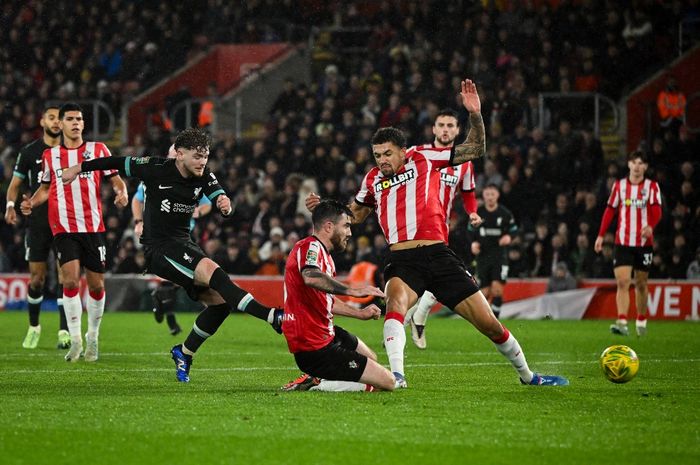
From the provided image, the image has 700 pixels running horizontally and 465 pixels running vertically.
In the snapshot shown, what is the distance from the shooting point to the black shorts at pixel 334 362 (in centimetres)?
872

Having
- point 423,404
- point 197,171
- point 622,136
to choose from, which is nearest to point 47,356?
point 197,171

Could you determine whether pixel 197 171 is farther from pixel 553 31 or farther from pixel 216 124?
pixel 216 124

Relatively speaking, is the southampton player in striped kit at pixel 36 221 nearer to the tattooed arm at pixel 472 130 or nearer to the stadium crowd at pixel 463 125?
the tattooed arm at pixel 472 130

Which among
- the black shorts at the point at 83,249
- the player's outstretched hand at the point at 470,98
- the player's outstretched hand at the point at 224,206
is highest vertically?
the player's outstretched hand at the point at 470,98

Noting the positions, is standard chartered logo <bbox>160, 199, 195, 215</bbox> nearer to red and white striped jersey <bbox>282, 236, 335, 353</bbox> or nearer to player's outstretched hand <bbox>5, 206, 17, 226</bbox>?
red and white striped jersey <bbox>282, 236, 335, 353</bbox>

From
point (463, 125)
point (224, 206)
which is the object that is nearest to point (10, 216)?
point (224, 206)

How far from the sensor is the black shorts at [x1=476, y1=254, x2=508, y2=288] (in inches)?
669

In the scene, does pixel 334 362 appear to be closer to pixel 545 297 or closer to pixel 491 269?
pixel 491 269

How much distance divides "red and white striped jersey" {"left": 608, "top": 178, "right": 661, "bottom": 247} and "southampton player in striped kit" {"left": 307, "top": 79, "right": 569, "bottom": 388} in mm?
7403

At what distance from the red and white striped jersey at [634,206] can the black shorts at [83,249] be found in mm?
7763

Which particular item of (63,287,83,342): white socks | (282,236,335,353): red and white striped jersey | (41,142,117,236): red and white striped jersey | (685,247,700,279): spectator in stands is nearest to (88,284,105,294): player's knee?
(63,287,83,342): white socks

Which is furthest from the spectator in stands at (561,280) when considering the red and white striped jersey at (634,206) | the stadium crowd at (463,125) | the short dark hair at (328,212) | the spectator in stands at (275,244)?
the short dark hair at (328,212)

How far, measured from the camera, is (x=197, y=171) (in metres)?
9.89

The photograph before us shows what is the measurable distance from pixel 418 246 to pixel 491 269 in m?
7.97
